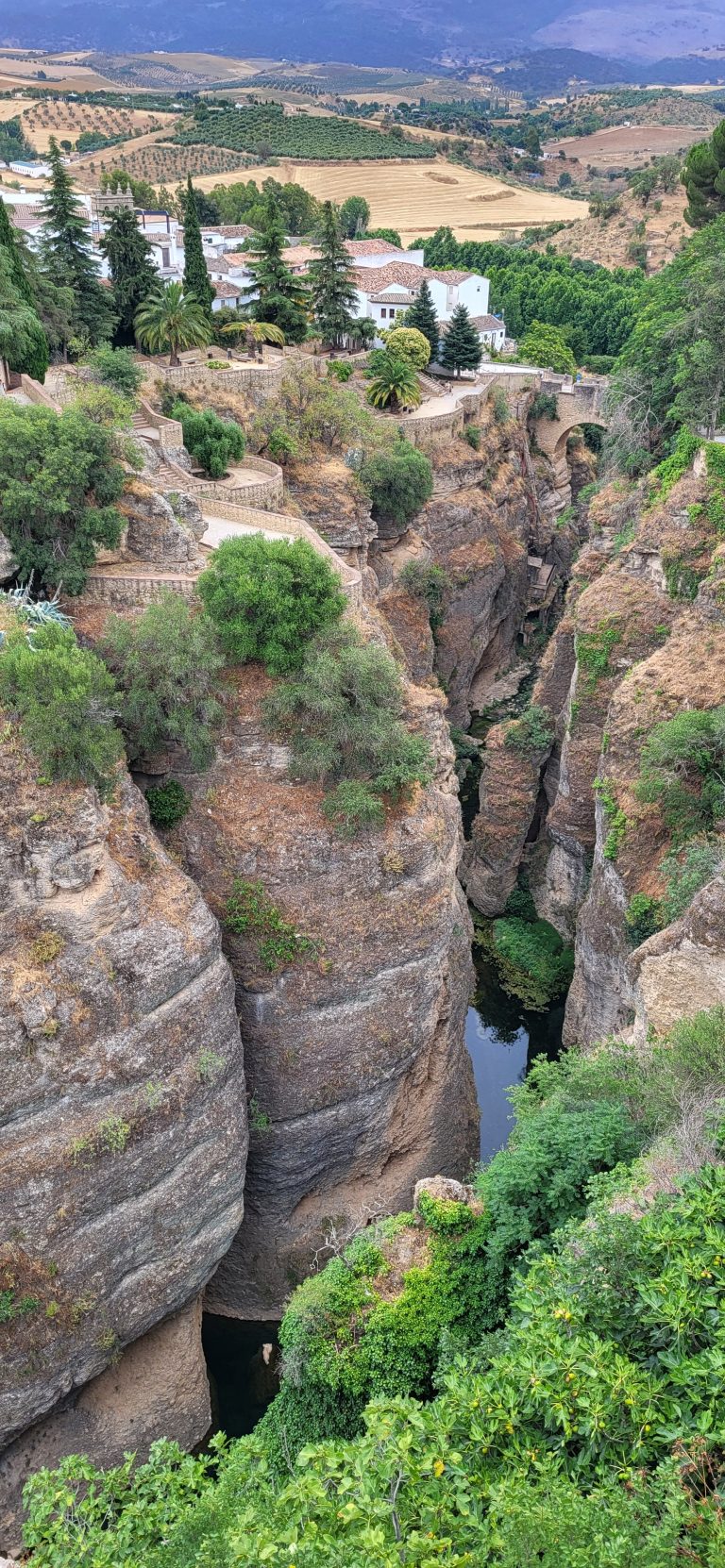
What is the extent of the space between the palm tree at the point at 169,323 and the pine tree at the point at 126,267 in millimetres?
A: 1174

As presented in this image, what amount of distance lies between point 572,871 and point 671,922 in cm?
1146

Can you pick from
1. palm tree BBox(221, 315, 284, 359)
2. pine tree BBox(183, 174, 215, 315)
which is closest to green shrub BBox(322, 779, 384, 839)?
palm tree BBox(221, 315, 284, 359)

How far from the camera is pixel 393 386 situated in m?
47.1

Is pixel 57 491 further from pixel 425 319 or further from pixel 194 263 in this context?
pixel 425 319

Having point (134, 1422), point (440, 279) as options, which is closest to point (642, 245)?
point (440, 279)

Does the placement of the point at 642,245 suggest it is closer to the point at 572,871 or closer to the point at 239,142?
the point at 239,142

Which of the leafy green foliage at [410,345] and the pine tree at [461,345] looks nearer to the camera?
the leafy green foliage at [410,345]

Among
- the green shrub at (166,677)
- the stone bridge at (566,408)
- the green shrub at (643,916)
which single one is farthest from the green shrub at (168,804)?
the stone bridge at (566,408)

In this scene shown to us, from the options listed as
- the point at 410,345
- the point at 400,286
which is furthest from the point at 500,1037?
the point at 400,286

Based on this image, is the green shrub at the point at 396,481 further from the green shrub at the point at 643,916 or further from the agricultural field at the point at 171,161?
the agricultural field at the point at 171,161

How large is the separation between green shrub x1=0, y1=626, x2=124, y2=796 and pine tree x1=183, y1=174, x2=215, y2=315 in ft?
87.2

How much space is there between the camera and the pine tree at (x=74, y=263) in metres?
37.5

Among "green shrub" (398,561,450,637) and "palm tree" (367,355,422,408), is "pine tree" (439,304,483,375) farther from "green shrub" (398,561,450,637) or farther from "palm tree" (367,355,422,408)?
"green shrub" (398,561,450,637)

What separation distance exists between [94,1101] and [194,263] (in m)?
34.0
